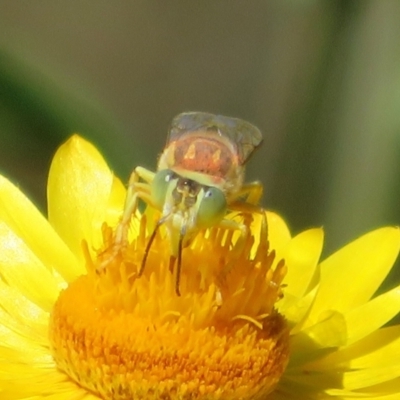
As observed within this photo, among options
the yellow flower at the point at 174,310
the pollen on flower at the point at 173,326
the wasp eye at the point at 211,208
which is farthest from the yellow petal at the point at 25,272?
the wasp eye at the point at 211,208

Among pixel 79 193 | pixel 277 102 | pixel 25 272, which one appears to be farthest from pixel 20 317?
pixel 277 102

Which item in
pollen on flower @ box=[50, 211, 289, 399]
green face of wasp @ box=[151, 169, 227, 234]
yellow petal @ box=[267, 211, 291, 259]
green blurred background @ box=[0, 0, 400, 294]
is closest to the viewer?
green face of wasp @ box=[151, 169, 227, 234]

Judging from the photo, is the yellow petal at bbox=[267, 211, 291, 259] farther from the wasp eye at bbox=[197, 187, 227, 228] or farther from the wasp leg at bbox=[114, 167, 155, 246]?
the wasp eye at bbox=[197, 187, 227, 228]

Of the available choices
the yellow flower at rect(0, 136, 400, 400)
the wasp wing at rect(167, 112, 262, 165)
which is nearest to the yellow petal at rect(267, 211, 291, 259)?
the yellow flower at rect(0, 136, 400, 400)

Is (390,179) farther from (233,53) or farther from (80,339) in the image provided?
(233,53)

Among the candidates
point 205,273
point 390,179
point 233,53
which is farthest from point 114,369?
point 233,53

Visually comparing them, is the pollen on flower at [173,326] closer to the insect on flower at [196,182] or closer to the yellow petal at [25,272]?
the insect on flower at [196,182]

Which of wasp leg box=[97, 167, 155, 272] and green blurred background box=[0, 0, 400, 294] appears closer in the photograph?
wasp leg box=[97, 167, 155, 272]

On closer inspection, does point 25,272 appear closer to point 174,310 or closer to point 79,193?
point 79,193
